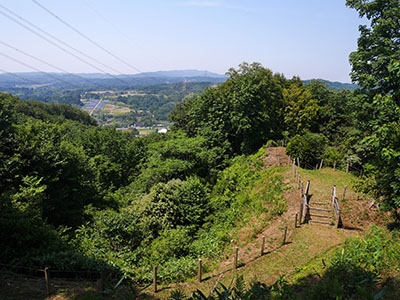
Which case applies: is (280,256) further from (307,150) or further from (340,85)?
(340,85)

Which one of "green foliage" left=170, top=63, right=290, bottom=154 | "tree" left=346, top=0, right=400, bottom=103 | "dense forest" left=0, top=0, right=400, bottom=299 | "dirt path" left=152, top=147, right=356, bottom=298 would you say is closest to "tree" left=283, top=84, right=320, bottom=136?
"dense forest" left=0, top=0, right=400, bottom=299

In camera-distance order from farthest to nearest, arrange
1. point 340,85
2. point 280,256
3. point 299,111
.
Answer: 1. point 340,85
2. point 299,111
3. point 280,256

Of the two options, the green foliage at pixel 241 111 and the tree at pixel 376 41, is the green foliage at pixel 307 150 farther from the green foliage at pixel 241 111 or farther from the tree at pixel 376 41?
the tree at pixel 376 41

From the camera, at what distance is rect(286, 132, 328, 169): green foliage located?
961 inches

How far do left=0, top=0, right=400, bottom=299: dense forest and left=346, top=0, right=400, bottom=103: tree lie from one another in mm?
76

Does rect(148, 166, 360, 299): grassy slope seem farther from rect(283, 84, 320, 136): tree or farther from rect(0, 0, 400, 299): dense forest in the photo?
rect(283, 84, 320, 136): tree

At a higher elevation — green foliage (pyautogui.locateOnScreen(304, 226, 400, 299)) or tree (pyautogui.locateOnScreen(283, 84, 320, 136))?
tree (pyautogui.locateOnScreen(283, 84, 320, 136))

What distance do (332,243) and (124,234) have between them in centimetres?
1071

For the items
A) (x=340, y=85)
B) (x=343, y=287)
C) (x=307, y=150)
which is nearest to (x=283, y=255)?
(x=343, y=287)

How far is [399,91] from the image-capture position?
1023 centimetres

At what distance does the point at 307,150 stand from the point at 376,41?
10866mm

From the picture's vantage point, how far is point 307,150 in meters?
24.4

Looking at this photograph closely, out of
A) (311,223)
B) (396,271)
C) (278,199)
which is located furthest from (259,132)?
(396,271)

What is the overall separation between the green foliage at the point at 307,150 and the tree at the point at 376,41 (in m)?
8.17
